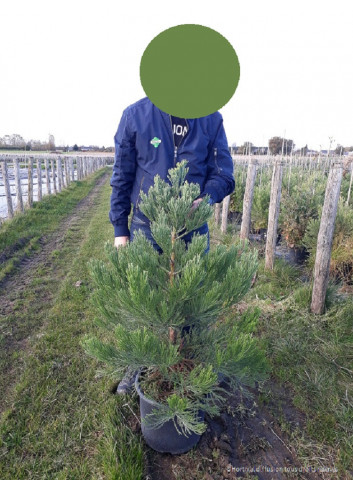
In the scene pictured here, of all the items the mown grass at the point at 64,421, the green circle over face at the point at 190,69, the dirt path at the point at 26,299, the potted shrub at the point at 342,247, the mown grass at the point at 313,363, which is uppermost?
the green circle over face at the point at 190,69

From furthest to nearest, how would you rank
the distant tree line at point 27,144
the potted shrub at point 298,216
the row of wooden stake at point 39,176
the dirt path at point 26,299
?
the distant tree line at point 27,144
the row of wooden stake at point 39,176
the potted shrub at point 298,216
the dirt path at point 26,299

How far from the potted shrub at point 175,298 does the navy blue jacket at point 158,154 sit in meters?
0.48

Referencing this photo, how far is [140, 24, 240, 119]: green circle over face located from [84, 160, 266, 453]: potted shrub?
0.33 metres

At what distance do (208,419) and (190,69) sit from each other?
2261 millimetres

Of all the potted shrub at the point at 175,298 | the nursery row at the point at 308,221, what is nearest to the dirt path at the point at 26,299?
the potted shrub at the point at 175,298

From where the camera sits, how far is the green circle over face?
51.9 inches

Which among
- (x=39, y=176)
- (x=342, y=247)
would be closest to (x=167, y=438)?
(x=342, y=247)

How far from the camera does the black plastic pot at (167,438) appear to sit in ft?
6.55

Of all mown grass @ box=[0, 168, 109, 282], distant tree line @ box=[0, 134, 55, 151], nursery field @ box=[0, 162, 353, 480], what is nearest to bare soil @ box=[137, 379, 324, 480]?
nursery field @ box=[0, 162, 353, 480]

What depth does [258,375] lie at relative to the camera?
1.91 metres

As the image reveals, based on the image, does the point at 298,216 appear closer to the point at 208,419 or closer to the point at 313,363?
the point at 313,363

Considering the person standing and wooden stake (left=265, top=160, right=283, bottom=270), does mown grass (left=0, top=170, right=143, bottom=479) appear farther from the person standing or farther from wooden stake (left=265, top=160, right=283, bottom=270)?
wooden stake (left=265, top=160, right=283, bottom=270)

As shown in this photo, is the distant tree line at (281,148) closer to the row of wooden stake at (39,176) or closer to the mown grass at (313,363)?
the mown grass at (313,363)

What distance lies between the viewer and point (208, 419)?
7.74ft
